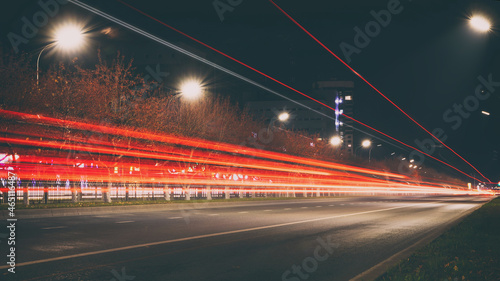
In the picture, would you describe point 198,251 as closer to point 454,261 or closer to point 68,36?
point 454,261

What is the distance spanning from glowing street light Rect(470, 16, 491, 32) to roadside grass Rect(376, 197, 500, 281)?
554cm

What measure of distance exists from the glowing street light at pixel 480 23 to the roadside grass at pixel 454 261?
5.54 meters

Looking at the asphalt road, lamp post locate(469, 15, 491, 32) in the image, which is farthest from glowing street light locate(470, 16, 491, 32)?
the asphalt road

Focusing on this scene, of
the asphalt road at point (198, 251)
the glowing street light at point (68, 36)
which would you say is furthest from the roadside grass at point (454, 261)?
the glowing street light at point (68, 36)

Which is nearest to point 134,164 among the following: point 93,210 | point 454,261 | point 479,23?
point 93,210

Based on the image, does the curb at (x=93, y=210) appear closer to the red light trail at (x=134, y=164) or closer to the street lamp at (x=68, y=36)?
the red light trail at (x=134, y=164)

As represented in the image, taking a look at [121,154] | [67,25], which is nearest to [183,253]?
[67,25]

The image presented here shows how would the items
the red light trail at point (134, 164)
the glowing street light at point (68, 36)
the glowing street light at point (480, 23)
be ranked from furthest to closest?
the red light trail at point (134, 164) < the glowing street light at point (68, 36) < the glowing street light at point (480, 23)

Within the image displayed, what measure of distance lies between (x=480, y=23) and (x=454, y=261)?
7546mm

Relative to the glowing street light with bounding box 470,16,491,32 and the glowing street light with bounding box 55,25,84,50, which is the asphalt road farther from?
the glowing street light with bounding box 55,25,84,50

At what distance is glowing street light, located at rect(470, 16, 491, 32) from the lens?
12984 mm

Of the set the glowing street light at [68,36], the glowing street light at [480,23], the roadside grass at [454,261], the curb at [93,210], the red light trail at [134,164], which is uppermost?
the glowing street light at [68,36]

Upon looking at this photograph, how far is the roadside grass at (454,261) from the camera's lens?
7141 mm

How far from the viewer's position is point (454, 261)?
841cm
